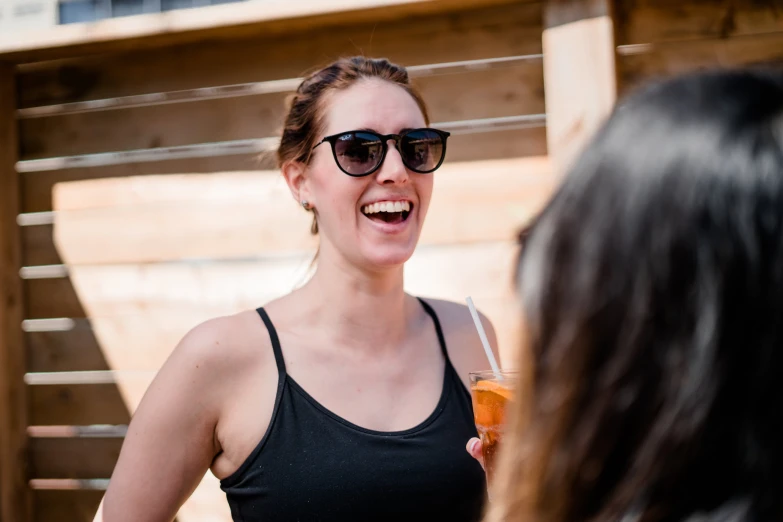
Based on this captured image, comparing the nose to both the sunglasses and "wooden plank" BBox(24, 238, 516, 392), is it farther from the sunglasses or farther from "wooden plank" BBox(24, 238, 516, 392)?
"wooden plank" BBox(24, 238, 516, 392)

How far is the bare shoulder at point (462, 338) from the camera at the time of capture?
1862 millimetres

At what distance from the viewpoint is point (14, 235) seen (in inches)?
119

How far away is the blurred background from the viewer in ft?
8.16

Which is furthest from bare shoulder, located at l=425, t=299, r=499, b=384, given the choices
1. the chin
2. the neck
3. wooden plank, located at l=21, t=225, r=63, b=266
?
wooden plank, located at l=21, t=225, r=63, b=266

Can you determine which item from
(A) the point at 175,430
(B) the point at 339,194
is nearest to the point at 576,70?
(B) the point at 339,194

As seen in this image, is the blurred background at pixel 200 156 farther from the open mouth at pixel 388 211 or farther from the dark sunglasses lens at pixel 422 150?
the open mouth at pixel 388 211

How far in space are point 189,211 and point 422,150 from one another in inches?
54.2

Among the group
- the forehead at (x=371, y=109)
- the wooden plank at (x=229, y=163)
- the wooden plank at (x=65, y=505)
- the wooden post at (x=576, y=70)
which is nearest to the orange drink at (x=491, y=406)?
the forehead at (x=371, y=109)

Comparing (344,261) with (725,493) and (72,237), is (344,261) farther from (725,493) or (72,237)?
(72,237)

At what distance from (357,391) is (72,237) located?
1821mm

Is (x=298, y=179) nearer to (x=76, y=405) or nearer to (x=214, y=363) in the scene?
(x=214, y=363)

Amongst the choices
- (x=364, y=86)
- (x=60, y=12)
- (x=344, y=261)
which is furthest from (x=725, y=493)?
(x=60, y=12)

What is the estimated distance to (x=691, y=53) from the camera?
8.13ft

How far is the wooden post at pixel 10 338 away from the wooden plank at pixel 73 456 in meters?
0.05
